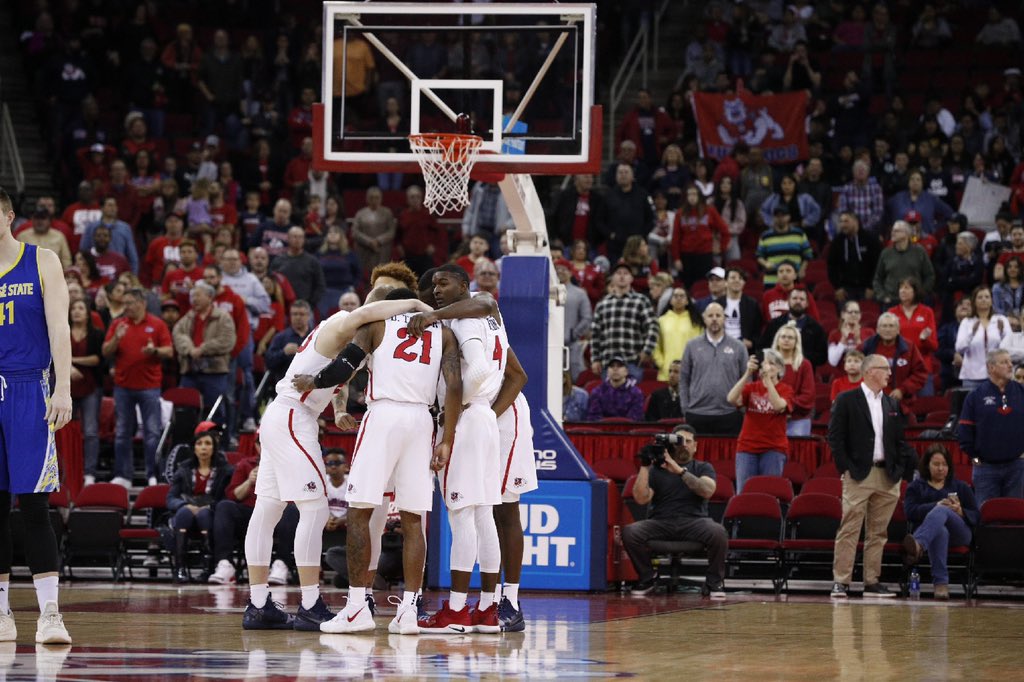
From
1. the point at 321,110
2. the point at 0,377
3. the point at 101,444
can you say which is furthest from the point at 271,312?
the point at 0,377

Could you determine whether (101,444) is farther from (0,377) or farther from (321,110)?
(0,377)

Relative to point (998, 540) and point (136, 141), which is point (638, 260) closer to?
point (998, 540)

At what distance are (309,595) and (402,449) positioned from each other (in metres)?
1.10

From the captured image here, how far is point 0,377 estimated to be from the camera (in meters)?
8.64

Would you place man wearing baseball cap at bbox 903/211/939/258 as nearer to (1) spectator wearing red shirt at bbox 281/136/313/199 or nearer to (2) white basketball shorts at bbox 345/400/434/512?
(1) spectator wearing red shirt at bbox 281/136/313/199

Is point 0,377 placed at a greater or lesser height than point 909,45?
lesser

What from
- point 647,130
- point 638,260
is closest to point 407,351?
point 638,260

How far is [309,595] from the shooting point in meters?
9.74

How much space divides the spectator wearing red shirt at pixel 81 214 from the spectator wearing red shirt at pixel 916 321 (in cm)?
1056

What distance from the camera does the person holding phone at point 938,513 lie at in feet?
46.1

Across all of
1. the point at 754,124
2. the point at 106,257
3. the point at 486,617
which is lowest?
the point at 486,617

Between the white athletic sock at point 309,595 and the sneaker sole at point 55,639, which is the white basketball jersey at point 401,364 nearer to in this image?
the white athletic sock at point 309,595

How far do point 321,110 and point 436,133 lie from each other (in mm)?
1106

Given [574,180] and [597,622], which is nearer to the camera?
[597,622]
